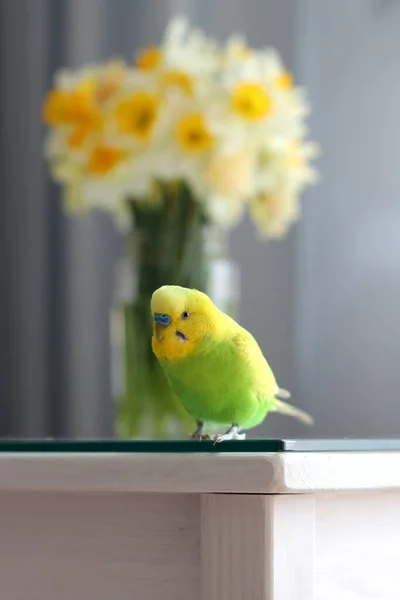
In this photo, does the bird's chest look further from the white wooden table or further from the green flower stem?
the green flower stem

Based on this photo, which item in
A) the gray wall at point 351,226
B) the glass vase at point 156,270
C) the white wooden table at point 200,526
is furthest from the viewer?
the gray wall at point 351,226

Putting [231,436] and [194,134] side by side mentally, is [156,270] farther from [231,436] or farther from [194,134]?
[231,436]

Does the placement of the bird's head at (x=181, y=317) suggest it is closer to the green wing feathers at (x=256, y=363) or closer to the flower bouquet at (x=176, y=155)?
the green wing feathers at (x=256, y=363)

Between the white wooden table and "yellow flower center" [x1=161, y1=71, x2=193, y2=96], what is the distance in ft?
2.59

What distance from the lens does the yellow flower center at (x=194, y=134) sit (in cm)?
118

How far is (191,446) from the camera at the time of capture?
0.44 meters

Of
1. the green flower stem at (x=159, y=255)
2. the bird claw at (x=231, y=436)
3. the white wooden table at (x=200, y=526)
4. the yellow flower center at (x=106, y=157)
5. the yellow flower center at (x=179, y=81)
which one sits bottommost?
the white wooden table at (x=200, y=526)

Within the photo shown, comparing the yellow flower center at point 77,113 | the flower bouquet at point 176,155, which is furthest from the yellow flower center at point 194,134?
the yellow flower center at point 77,113

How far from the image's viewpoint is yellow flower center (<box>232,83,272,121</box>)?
1.18 meters

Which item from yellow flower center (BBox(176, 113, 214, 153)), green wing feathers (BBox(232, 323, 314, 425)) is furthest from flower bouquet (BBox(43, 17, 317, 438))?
green wing feathers (BBox(232, 323, 314, 425))

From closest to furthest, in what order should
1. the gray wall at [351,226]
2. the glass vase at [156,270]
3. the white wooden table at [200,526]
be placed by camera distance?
the white wooden table at [200,526]
the glass vase at [156,270]
the gray wall at [351,226]

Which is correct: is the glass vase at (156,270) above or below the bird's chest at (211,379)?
above

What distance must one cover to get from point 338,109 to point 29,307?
0.68m

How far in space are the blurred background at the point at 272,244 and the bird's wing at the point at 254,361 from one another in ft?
3.29
